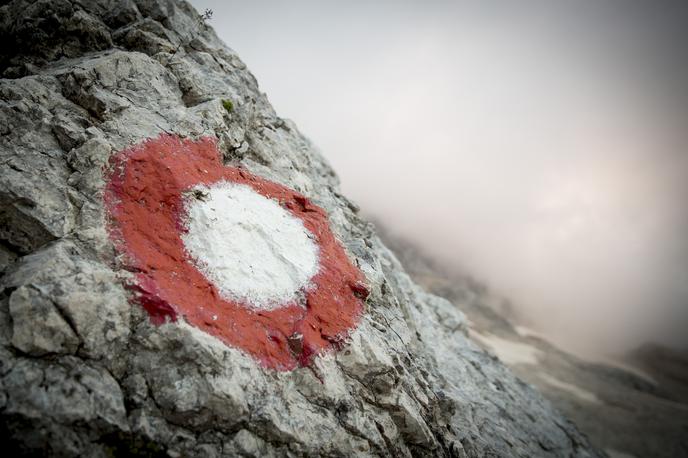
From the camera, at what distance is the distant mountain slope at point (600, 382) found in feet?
154

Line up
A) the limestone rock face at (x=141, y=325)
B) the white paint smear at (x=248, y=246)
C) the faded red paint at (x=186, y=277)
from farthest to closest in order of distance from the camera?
the white paint smear at (x=248, y=246)
the faded red paint at (x=186, y=277)
the limestone rock face at (x=141, y=325)

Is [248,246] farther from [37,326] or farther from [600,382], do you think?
[600,382]

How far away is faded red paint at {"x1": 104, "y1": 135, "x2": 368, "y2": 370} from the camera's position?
29.6 ft

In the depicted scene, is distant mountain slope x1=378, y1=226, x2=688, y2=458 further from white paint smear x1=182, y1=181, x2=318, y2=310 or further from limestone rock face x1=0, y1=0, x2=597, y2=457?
white paint smear x1=182, y1=181, x2=318, y2=310

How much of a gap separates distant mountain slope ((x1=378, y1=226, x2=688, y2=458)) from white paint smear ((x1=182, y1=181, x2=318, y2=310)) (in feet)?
184

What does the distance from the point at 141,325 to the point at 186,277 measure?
1913 millimetres

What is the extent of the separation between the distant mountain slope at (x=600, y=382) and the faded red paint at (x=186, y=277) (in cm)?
5472

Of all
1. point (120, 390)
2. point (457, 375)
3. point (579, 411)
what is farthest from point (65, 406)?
point (579, 411)

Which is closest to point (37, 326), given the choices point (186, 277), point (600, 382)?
point (186, 277)

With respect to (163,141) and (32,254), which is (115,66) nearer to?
(163,141)

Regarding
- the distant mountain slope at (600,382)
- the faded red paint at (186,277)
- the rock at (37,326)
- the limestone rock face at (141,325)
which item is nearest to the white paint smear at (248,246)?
the faded red paint at (186,277)

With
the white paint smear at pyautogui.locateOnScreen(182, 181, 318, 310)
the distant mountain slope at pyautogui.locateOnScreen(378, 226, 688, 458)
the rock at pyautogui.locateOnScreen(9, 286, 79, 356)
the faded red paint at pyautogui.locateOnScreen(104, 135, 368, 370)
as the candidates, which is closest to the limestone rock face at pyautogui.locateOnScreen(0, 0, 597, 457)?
the rock at pyautogui.locateOnScreen(9, 286, 79, 356)

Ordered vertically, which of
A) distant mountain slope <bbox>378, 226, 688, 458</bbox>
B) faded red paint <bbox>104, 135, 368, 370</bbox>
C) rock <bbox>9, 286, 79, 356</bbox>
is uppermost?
distant mountain slope <bbox>378, 226, 688, 458</bbox>

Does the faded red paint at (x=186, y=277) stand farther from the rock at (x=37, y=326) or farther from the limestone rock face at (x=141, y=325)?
the rock at (x=37, y=326)
